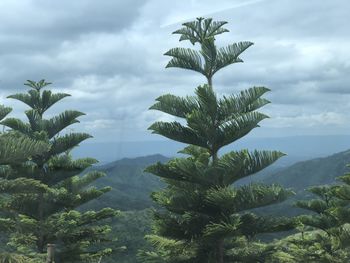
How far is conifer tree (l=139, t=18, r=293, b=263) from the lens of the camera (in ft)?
35.9

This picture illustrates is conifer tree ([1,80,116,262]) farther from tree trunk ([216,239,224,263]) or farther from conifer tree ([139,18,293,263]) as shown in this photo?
tree trunk ([216,239,224,263])

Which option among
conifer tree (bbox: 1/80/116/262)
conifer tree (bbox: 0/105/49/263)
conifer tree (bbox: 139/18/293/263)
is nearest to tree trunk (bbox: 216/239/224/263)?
conifer tree (bbox: 139/18/293/263)

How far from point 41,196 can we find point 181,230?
5.90 m

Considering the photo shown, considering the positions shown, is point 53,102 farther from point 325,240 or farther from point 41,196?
point 325,240

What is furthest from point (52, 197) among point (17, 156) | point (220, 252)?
point (17, 156)

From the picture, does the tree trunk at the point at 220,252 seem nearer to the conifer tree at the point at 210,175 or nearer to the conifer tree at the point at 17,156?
the conifer tree at the point at 210,175

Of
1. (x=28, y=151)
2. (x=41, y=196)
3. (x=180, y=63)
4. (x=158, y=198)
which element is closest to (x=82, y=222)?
(x=41, y=196)

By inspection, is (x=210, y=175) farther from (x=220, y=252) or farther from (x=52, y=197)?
(x=52, y=197)

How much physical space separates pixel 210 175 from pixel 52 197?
7.00 meters

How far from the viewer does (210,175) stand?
1106cm

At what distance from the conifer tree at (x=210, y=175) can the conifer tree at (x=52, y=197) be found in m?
4.64

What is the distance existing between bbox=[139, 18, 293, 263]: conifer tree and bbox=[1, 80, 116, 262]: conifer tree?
4.64m

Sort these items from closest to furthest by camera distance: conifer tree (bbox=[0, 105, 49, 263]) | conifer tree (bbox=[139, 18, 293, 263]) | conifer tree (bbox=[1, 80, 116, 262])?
conifer tree (bbox=[0, 105, 49, 263]), conifer tree (bbox=[139, 18, 293, 263]), conifer tree (bbox=[1, 80, 116, 262])

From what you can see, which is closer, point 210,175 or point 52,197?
point 210,175
